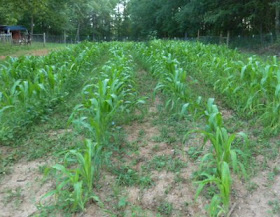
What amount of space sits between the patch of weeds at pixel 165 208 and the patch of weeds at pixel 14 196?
1.18 m

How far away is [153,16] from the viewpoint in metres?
40.2

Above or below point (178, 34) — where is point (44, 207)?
below

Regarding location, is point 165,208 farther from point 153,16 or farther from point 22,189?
point 153,16

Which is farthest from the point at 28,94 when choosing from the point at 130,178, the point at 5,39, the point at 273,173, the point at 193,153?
the point at 5,39

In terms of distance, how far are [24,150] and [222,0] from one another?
68.2 feet

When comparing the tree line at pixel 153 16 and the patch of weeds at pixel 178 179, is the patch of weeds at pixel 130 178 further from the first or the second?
the tree line at pixel 153 16

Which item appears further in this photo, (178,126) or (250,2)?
(250,2)

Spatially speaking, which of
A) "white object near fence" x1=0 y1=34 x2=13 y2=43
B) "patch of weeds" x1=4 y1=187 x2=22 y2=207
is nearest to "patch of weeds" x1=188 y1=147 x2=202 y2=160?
"patch of weeds" x1=4 y1=187 x2=22 y2=207

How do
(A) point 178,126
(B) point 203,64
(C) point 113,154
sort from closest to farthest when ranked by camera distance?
(C) point 113,154 → (A) point 178,126 → (B) point 203,64

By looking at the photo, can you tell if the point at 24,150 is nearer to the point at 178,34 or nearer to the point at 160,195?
the point at 160,195

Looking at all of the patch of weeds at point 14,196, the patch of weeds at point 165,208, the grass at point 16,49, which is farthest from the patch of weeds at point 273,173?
the grass at point 16,49

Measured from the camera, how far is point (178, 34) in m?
38.0

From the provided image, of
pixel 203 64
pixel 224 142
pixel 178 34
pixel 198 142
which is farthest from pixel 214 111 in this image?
pixel 178 34

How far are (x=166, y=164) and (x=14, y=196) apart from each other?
56.5 inches
